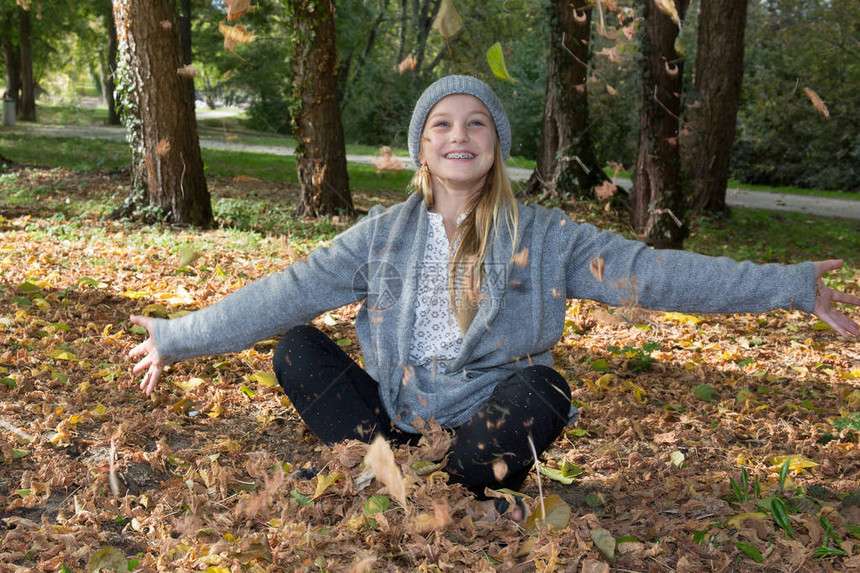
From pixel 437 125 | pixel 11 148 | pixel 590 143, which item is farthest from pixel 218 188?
pixel 437 125

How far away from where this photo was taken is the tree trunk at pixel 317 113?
8.28 meters

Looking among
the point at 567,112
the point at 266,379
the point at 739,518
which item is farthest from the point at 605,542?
the point at 567,112

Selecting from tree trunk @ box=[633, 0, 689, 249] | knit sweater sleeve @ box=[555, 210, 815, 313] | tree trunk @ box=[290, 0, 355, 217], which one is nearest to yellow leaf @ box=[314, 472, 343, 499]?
knit sweater sleeve @ box=[555, 210, 815, 313]

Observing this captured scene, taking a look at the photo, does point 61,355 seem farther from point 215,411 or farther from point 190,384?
point 215,411

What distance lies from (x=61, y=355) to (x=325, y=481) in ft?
6.52

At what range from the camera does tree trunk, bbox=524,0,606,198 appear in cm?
953

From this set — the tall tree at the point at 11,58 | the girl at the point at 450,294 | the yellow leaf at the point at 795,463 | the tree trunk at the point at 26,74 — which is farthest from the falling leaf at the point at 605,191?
the tree trunk at the point at 26,74

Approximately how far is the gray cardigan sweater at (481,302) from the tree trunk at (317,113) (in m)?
6.01

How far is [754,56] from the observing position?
742 inches

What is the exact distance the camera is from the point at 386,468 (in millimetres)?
2439

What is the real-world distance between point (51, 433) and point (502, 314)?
183 centimetres

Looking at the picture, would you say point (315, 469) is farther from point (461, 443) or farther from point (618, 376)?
point (618, 376)

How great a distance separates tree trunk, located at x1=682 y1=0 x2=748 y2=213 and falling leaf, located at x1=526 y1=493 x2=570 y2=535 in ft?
26.5

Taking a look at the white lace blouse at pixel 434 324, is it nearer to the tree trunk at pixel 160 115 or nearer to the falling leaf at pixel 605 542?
the falling leaf at pixel 605 542
